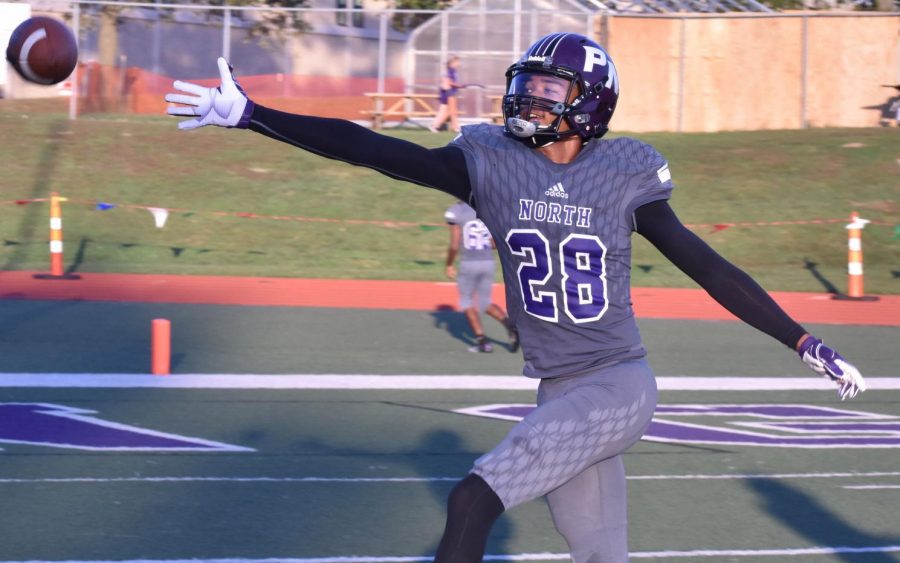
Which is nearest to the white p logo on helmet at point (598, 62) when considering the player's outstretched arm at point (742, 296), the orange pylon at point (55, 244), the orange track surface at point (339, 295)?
the player's outstretched arm at point (742, 296)

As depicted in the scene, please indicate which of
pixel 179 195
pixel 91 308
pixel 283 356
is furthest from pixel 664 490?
pixel 179 195

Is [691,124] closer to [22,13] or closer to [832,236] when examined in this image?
[832,236]

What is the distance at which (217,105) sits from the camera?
3.98m

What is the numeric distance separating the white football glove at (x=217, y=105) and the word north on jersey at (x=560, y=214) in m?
0.99

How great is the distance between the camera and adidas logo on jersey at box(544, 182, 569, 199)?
3896 millimetres

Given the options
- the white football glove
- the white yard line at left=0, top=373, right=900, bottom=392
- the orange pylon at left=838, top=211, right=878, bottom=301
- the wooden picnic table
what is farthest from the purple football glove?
the wooden picnic table

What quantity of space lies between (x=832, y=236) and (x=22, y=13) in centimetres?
1333

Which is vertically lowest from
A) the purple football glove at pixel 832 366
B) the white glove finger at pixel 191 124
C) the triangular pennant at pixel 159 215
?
the triangular pennant at pixel 159 215

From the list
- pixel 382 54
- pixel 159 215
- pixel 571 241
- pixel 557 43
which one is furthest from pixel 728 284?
pixel 382 54

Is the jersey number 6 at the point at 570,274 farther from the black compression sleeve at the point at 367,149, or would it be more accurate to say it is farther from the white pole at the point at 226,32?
the white pole at the point at 226,32

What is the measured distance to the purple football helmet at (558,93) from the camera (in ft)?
13.3

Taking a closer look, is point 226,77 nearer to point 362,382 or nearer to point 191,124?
point 191,124

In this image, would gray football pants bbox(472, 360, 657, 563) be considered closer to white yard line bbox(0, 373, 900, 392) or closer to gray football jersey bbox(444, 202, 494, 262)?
white yard line bbox(0, 373, 900, 392)

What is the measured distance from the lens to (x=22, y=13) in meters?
18.1
